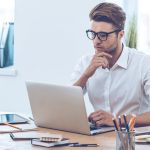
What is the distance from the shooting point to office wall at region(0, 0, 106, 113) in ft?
11.4

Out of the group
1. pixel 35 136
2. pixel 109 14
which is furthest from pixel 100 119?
pixel 109 14

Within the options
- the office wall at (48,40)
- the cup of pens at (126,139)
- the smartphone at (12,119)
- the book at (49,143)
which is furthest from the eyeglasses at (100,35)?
the office wall at (48,40)

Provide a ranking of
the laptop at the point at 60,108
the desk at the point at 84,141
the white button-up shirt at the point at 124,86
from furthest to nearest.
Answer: the white button-up shirt at the point at 124,86
the laptop at the point at 60,108
the desk at the point at 84,141

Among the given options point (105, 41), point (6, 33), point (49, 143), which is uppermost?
point (6, 33)

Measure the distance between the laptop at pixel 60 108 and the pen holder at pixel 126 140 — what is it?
0.35 metres

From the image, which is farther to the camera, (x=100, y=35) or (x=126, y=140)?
(x=100, y=35)

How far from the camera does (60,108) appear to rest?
189 centimetres

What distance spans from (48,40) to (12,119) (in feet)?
4.73

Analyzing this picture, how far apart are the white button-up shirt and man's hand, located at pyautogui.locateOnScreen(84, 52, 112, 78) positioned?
0.11m

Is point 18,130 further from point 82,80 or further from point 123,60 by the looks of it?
point 123,60

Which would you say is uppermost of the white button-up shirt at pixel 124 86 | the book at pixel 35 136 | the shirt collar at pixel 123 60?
the shirt collar at pixel 123 60

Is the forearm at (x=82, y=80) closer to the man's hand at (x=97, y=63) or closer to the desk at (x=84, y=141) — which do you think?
the man's hand at (x=97, y=63)

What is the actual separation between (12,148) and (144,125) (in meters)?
0.79

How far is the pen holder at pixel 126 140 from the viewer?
1.47 m
